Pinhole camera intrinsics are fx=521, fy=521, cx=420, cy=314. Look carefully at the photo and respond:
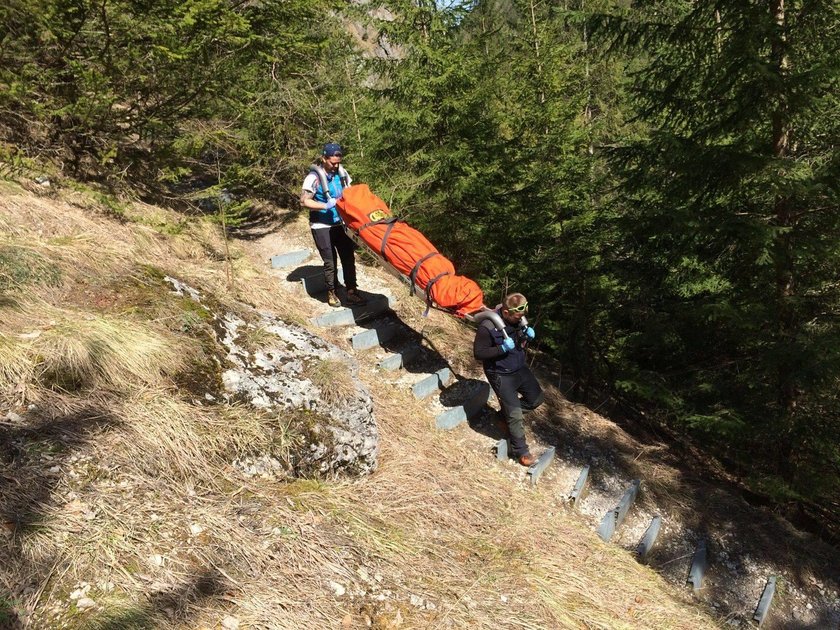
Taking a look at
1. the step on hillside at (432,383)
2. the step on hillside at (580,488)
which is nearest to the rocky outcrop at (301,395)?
the step on hillside at (432,383)

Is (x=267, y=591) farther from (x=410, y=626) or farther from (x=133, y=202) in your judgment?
(x=133, y=202)

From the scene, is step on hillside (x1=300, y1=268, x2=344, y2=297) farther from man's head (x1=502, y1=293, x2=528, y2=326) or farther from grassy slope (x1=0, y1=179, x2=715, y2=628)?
man's head (x1=502, y1=293, x2=528, y2=326)

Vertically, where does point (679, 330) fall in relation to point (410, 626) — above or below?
above

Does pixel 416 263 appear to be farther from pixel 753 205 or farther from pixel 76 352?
pixel 753 205

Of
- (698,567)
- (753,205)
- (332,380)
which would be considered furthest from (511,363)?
(753,205)

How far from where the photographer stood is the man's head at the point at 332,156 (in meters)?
6.47

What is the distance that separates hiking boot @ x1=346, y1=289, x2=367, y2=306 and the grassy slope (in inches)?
97.0

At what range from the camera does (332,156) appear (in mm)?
6520

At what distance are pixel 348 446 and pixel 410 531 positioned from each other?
0.93 meters

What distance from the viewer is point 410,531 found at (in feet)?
13.8

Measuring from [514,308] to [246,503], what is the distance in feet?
10.7

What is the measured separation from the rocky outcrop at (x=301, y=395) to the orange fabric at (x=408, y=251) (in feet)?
4.07

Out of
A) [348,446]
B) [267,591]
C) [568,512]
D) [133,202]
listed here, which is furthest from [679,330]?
[133,202]

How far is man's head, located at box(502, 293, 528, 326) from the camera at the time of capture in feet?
18.3
